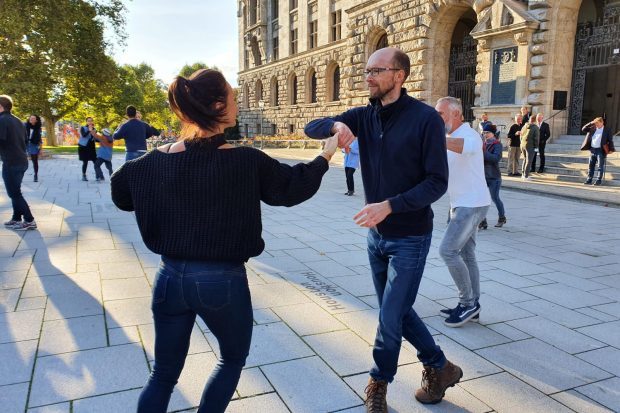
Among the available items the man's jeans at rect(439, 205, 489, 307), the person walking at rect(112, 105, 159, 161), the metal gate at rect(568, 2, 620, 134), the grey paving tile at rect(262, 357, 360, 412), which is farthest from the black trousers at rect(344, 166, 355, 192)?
the metal gate at rect(568, 2, 620, 134)

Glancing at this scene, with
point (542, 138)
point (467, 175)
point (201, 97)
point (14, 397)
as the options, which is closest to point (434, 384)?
point (467, 175)

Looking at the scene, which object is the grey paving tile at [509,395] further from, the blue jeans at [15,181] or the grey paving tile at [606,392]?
the blue jeans at [15,181]

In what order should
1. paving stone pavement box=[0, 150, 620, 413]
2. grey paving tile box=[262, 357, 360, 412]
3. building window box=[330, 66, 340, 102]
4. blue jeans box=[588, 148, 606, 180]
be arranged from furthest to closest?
building window box=[330, 66, 340, 102]
blue jeans box=[588, 148, 606, 180]
paving stone pavement box=[0, 150, 620, 413]
grey paving tile box=[262, 357, 360, 412]

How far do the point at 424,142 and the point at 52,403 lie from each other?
263 centimetres

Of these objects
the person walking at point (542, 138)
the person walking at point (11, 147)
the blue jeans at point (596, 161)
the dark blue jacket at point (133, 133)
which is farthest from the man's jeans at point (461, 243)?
the person walking at point (542, 138)

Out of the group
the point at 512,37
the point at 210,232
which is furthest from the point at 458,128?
the point at 512,37

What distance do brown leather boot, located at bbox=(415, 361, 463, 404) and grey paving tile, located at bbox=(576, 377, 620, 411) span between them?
91cm

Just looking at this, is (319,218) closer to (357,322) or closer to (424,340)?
(357,322)

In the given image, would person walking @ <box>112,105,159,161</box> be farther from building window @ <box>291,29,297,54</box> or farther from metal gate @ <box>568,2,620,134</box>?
building window @ <box>291,29,297,54</box>

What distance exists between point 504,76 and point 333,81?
18558mm

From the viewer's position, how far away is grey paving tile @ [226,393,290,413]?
2797 millimetres

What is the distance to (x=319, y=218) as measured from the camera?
9078mm

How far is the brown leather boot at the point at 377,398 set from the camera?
2.71m

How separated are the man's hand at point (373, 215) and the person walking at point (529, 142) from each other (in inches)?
519
